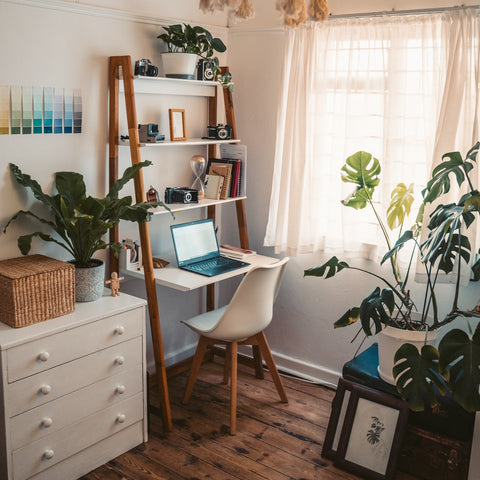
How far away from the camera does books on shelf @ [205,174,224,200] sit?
11.2ft

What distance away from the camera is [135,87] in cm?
311

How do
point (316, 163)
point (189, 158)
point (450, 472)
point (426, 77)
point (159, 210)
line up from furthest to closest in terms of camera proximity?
1. point (189, 158)
2. point (316, 163)
3. point (159, 210)
4. point (426, 77)
5. point (450, 472)

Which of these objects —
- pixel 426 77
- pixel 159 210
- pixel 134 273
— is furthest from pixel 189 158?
pixel 426 77

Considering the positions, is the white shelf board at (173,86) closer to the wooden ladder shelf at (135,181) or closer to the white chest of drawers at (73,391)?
the wooden ladder shelf at (135,181)

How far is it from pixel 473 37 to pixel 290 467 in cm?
218

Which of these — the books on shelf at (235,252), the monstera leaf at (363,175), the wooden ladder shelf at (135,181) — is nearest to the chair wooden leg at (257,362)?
the books on shelf at (235,252)

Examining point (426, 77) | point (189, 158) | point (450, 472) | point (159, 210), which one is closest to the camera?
point (450, 472)

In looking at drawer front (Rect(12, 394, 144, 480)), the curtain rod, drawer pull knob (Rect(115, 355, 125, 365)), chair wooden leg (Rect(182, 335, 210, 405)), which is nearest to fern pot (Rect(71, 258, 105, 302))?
drawer pull knob (Rect(115, 355, 125, 365))

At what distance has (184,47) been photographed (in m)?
3.18

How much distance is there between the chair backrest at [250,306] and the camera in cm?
290

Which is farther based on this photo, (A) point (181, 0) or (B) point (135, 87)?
(A) point (181, 0)

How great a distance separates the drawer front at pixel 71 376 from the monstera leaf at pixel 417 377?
1.22m

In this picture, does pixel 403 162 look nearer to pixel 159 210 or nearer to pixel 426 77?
pixel 426 77

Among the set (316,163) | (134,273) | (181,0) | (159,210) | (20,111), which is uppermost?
(181,0)
